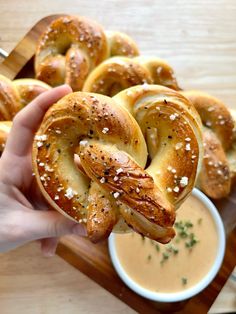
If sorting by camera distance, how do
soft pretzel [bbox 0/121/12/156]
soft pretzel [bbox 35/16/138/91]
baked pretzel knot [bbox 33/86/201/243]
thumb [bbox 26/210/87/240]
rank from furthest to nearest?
soft pretzel [bbox 35/16/138/91] < soft pretzel [bbox 0/121/12/156] < thumb [bbox 26/210/87/240] < baked pretzel knot [bbox 33/86/201/243]

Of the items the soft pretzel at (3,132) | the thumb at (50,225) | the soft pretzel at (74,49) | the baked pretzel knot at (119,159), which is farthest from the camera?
the soft pretzel at (74,49)

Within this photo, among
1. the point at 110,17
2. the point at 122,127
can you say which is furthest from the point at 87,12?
the point at 122,127

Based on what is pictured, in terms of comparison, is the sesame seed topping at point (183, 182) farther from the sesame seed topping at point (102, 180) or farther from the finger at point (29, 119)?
the finger at point (29, 119)

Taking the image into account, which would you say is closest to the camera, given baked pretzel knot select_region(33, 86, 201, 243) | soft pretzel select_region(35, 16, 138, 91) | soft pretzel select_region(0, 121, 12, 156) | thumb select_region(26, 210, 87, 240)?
baked pretzel knot select_region(33, 86, 201, 243)

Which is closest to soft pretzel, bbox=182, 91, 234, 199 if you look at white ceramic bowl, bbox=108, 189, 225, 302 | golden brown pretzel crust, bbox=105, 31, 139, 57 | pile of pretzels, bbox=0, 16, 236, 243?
white ceramic bowl, bbox=108, 189, 225, 302

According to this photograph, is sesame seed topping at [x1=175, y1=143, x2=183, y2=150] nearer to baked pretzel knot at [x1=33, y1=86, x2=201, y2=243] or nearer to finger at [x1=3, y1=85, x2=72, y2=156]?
baked pretzel knot at [x1=33, y1=86, x2=201, y2=243]

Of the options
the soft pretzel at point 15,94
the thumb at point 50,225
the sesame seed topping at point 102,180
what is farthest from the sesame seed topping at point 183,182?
the soft pretzel at point 15,94

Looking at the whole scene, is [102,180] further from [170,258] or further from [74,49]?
[74,49]
